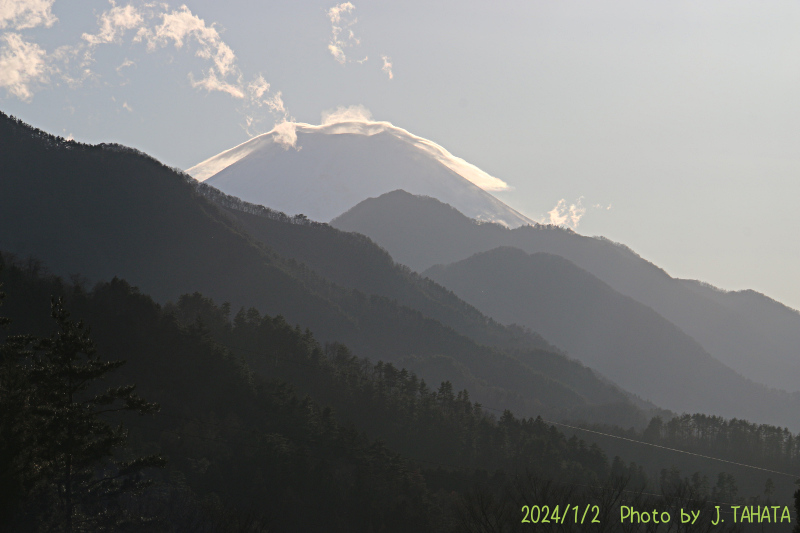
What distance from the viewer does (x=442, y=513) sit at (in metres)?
78.4

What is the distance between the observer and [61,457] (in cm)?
3809

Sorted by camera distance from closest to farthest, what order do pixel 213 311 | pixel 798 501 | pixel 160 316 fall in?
pixel 798 501
pixel 160 316
pixel 213 311

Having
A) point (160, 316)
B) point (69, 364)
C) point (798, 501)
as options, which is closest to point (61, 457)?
point (69, 364)

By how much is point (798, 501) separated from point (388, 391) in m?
106

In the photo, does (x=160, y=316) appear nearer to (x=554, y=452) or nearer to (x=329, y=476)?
(x=329, y=476)

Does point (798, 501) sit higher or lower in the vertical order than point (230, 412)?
higher

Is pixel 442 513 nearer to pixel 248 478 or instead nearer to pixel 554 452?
pixel 248 478

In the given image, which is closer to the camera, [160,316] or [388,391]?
[160,316]

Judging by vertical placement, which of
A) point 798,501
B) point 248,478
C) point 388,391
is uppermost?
point 798,501

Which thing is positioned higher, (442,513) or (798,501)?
(798,501)

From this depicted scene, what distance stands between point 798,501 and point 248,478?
63037mm

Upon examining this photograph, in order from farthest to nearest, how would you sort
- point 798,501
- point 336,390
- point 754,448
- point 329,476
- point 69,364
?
point 754,448 < point 336,390 < point 329,476 < point 69,364 < point 798,501

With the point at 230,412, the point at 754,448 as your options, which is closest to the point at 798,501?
the point at 230,412

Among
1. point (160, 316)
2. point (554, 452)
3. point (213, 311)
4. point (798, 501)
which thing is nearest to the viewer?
point (798, 501)
